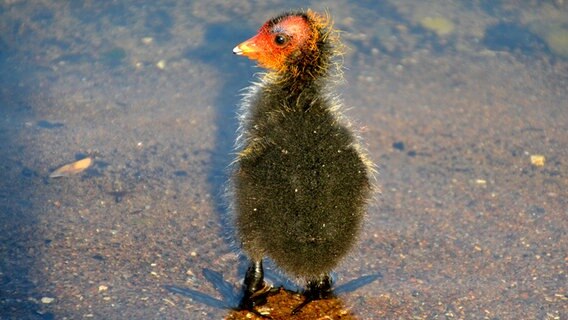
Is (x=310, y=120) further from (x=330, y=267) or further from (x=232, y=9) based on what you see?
(x=232, y=9)

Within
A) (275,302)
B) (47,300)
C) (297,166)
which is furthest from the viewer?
(275,302)

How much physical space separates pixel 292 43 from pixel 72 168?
2.15 metres

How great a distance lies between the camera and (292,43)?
425 cm

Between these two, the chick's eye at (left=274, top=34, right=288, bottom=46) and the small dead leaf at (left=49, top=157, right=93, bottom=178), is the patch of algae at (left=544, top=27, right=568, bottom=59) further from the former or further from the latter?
the small dead leaf at (left=49, top=157, right=93, bottom=178)

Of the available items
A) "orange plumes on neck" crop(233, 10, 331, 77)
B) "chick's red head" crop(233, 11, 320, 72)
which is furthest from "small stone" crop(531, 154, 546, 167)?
"chick's red head" crop(233, 11, 320, 72)

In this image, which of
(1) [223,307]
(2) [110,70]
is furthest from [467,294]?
(2) [110,70]

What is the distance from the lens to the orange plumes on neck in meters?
4.24

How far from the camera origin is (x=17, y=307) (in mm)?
4141

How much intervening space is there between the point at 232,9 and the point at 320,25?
12.1 ft

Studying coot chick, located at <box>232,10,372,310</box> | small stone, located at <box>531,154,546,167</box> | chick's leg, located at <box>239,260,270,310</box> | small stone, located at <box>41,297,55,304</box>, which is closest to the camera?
coot chick, located at <box>232,10,372,310</box>

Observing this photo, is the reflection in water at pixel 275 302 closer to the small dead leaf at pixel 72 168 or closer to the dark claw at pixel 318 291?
the dark claw at pixel 318 291

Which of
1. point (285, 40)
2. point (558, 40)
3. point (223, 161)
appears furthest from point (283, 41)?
point (558, 40)

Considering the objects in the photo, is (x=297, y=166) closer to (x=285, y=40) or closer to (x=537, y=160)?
(x=285, y=40)

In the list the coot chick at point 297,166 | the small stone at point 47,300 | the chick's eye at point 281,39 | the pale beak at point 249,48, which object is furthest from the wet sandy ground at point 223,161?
the chick's eye at point 281,39
